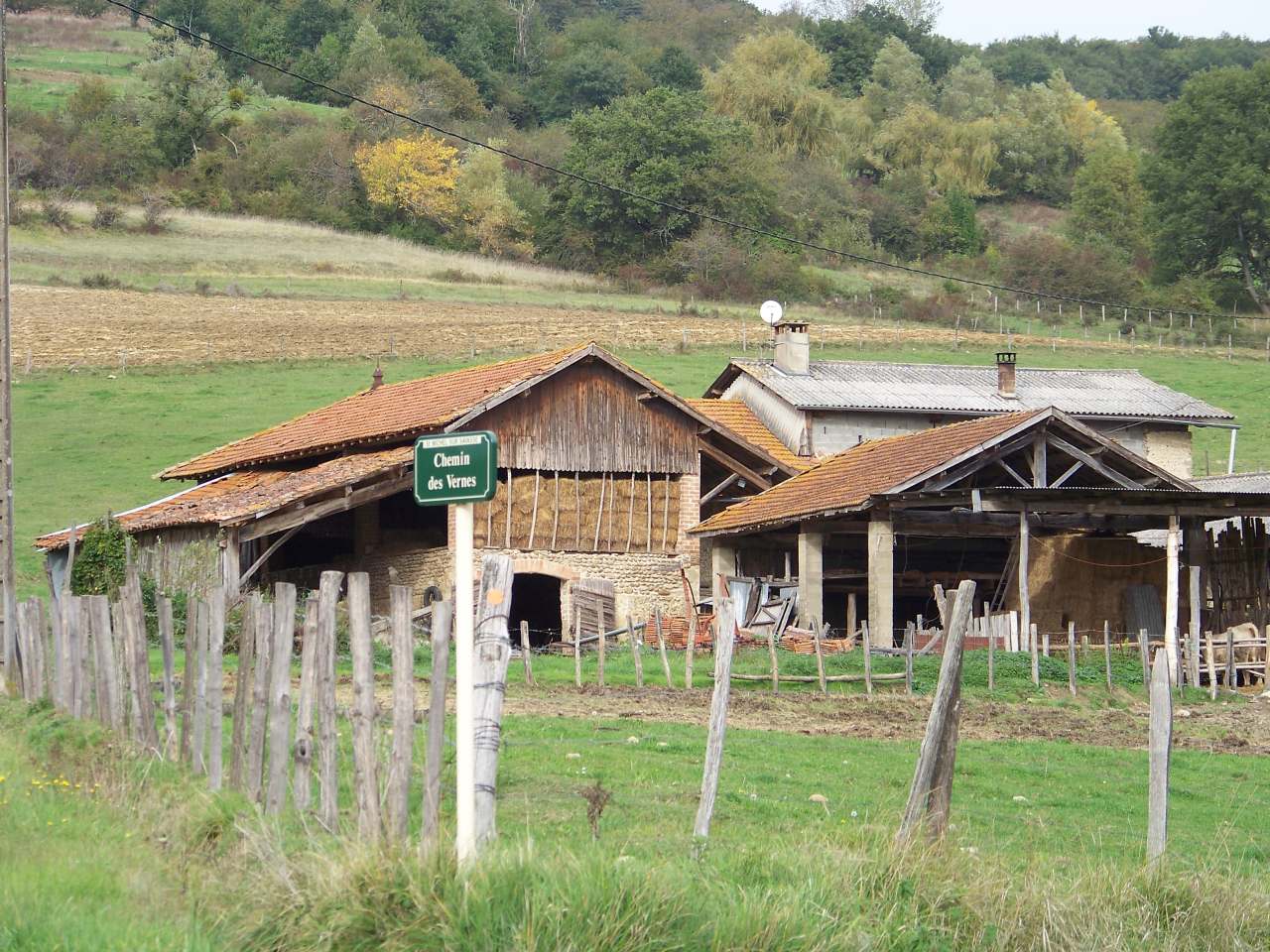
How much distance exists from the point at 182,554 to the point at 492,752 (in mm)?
19048

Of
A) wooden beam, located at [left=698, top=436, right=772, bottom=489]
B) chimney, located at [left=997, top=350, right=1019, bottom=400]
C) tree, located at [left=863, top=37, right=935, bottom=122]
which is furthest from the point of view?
tree, located at [left=863, top=37, right=935, bottom=122]

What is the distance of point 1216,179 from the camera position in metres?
84.4

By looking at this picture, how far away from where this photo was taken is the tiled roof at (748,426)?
32.7 m

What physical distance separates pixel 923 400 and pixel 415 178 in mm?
62512

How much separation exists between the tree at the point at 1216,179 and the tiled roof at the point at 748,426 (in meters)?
54.6

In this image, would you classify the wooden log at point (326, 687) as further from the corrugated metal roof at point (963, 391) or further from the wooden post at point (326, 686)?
Answer: the corrugated metal roof at point (963, 391)

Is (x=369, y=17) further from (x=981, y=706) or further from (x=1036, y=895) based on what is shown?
(x=1036, y=895)

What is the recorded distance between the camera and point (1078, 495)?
82.7 ft

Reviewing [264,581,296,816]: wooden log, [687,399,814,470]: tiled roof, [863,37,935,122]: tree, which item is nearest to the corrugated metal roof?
[687,399,814,470]: tiled roof

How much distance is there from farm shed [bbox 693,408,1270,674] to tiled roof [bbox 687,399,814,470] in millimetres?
2276

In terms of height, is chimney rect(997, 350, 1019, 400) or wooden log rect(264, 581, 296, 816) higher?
chimney rect(997, 350, 1019, 400)

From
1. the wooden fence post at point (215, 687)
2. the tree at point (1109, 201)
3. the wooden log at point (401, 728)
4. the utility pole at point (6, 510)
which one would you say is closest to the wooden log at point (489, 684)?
the wooden log at point (401, 728)

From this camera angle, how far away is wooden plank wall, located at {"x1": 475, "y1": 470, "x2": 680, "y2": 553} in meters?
29.4

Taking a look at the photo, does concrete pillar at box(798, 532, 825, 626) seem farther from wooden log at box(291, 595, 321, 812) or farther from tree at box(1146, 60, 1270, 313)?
tree at box(1146, 60, 1270, 313)
